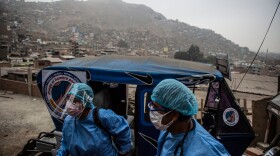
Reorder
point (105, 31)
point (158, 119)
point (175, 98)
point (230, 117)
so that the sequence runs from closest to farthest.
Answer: point (175, 98), point (158, 119), point (230, 117), point (105, 31)

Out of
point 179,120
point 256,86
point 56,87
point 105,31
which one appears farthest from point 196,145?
point 105,31

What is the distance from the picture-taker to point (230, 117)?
4324 millimetres

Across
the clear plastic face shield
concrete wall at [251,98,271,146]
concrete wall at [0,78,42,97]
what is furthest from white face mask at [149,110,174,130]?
concrete wall at [0,78,42,97]

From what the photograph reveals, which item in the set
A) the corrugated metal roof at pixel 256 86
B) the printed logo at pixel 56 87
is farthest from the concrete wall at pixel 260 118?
the corrugated metal roof at pixel 256 86

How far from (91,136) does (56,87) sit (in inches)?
94.3

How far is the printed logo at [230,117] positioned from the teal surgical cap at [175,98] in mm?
2764

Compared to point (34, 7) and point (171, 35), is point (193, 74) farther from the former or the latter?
point (34, 7)

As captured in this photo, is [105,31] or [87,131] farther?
[105,31]

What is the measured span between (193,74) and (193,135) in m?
2.66

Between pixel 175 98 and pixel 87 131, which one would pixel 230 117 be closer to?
pixel 87 131

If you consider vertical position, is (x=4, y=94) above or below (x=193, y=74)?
below

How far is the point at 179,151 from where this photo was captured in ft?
5.82

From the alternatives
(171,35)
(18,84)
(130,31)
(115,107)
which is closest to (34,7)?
(130,31)

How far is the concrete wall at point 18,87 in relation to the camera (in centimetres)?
1688
